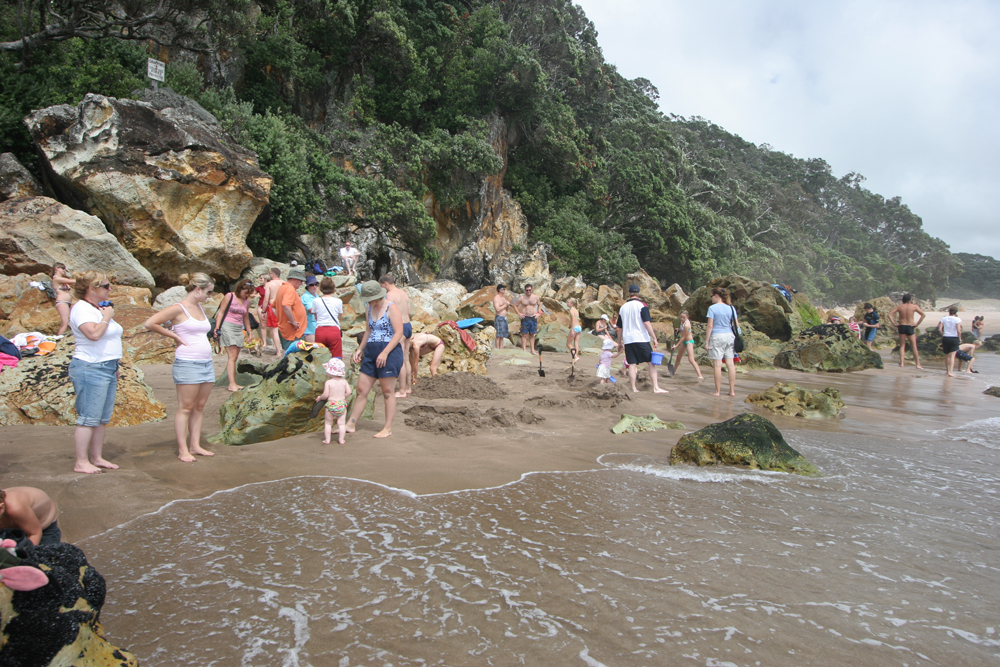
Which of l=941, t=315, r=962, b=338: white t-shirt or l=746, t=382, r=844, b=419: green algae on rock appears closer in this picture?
l=746, t=382, r=844, b=419: green algae on rock

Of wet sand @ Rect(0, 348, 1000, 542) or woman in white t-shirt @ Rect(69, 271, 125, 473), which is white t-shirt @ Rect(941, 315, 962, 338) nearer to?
wet sand @ Rect(0, 348, 1000, 542)

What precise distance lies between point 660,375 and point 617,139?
65.4ft

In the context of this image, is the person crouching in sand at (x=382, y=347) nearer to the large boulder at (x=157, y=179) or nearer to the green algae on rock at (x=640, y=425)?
the green algae on rock at (x=640, y=425)

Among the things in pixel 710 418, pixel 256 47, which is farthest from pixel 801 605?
pixel 256 47

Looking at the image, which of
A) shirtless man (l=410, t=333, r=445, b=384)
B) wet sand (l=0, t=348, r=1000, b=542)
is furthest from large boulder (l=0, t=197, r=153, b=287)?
shirtless man (l=410, t=333, r=445, b=384)

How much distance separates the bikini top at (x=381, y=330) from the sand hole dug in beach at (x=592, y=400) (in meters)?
2.65

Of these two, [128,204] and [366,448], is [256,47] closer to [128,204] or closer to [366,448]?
[128,204]

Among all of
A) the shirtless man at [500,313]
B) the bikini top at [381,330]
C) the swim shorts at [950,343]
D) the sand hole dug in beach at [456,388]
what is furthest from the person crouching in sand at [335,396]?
the swim shorts at [950,343]

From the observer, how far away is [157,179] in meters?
12.0

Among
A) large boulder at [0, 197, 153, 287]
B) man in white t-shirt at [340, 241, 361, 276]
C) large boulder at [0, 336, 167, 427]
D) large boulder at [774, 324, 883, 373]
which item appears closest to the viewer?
large boulder at [0, 336, 167, 427]

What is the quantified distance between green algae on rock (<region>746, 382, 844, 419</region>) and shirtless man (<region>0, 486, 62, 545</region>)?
755 cm

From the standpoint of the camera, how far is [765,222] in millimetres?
41469

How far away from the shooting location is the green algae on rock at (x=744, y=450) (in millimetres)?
4781

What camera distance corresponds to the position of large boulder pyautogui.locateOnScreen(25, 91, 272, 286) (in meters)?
11.5
